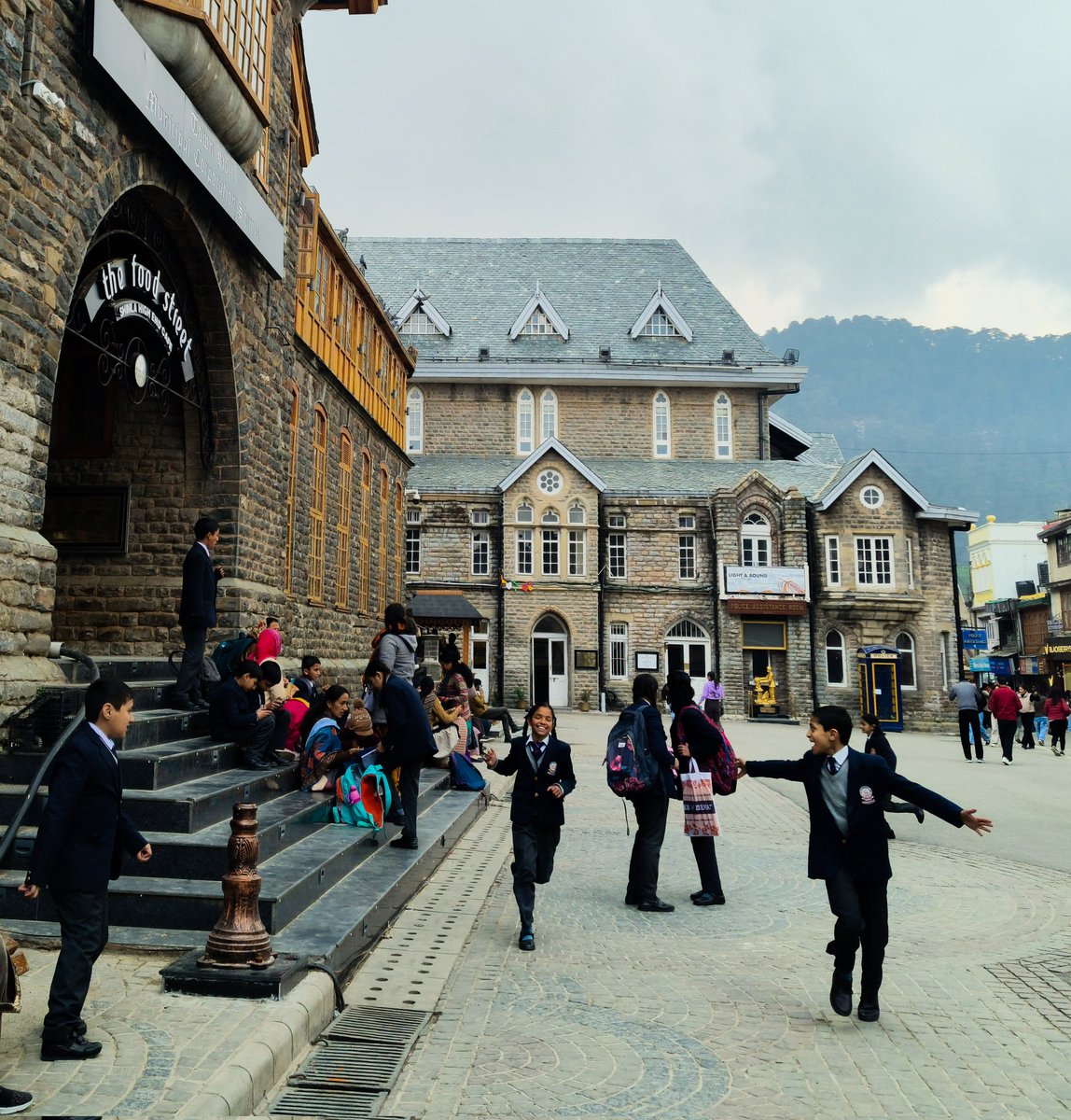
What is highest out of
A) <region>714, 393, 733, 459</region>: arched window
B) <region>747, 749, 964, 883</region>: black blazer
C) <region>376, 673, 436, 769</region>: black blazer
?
<region>714, 393, 733, 459</region>: arched window

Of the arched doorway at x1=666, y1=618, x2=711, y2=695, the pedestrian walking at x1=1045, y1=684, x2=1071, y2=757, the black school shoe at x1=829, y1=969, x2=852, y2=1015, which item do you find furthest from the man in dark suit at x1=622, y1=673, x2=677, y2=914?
the arched doorway at x1=666, y1=618, x2=711, y2=695

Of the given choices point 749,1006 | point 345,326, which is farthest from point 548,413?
point 749,1006

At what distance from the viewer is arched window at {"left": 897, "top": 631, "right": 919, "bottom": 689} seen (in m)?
36.0

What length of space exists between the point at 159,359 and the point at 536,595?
25.8 m

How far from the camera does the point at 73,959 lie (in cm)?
406

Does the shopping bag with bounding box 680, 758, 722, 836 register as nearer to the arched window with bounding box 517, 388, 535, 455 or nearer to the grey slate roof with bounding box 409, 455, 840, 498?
the grey slate roof with bounding box 409, 455, 840, 498

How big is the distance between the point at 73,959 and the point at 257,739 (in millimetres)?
4819

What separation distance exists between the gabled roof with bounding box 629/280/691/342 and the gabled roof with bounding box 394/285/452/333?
8.21m

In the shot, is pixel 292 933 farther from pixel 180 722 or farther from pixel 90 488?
pixel 90 488

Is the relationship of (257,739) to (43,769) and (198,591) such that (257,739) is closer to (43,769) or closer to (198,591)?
(198,591)

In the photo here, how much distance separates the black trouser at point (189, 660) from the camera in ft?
29.9

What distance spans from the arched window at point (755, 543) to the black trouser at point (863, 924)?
105 ft

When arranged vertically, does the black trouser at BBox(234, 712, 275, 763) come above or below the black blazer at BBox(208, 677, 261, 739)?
below

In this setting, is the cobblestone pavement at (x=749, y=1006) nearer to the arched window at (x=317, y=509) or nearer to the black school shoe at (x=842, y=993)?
the black school shoe at (x=842, y=993)
